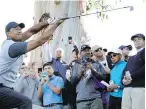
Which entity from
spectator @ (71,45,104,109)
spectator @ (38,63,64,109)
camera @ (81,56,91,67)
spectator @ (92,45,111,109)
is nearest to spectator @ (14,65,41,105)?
spectator @ (38,63,64,109)

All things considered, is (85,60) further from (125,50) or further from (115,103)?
(115,103)

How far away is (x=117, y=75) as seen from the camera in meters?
5.92

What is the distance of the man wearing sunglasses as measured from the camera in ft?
19.0

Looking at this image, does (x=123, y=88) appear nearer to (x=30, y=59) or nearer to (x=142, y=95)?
(x=142, y=95)

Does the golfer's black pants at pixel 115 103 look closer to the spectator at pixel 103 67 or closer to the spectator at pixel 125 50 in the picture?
the spectator at pixel 103 67

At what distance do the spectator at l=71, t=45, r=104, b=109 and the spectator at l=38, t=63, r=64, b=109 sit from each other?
1.00 feet

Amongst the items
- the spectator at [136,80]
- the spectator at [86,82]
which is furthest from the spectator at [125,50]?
the spectator at [136,80]

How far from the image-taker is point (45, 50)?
7.30 meters

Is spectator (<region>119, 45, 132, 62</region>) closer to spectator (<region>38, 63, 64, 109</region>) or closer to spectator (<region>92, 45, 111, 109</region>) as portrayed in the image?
spectator (<region>92, 45, 111, 109</region>)

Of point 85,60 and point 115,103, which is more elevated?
point 85,60

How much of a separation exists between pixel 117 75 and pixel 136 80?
627 millimetres

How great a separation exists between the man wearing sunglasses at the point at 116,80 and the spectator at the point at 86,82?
0.24 meters

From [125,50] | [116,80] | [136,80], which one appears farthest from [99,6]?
[136,80]

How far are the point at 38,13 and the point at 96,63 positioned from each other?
495cm
